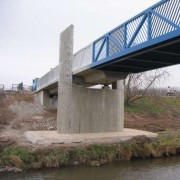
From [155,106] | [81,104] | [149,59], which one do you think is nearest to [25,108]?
[81,104]

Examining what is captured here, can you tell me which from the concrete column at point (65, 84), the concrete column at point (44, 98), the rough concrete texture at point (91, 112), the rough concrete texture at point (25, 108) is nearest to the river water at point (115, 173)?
the rough concrete texture at point (91, 112)

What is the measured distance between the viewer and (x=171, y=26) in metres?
14.0

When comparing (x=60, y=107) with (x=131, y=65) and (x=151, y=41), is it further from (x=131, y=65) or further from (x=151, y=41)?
(x=151, y=41)

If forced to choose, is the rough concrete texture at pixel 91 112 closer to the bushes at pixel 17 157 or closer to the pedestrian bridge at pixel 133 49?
the pedestrian bridge at pixel 133 49

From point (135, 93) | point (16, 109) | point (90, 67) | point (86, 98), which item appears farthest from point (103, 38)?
point (135, 93)

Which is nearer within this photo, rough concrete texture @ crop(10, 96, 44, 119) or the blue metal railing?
the blue metal railing

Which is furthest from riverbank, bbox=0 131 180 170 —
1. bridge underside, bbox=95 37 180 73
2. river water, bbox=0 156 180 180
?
bridge underside, bbox=95 37 180 73

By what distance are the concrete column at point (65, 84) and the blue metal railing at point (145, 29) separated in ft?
13.9

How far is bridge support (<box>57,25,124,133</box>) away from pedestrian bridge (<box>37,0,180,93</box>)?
0.85 metres

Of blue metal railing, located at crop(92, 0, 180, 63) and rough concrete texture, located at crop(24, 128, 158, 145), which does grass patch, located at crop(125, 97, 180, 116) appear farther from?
blue metal railing, located at crop(92, 0, 180, 63)

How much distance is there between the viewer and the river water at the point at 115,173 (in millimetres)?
17484

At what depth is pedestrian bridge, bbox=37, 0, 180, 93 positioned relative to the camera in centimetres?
1431

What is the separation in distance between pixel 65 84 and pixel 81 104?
75.8 inches

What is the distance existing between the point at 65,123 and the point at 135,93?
2779 cm
